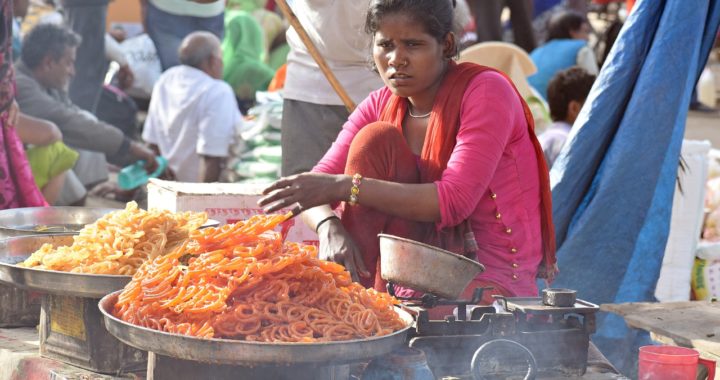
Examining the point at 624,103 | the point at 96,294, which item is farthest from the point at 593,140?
the point at 96,294

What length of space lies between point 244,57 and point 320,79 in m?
5.44

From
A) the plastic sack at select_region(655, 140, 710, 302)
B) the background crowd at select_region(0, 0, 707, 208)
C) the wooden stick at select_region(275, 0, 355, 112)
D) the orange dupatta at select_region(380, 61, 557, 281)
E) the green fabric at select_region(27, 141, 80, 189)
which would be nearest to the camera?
the orange dupatta at select_region(380, 61, 557, 281)

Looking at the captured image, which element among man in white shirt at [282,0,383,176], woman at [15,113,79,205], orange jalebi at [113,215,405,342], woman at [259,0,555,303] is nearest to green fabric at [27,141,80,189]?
woman at [15,113,79,205]

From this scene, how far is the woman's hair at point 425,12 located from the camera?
9.55ft

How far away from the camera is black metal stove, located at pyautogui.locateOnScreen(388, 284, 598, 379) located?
7.82ft

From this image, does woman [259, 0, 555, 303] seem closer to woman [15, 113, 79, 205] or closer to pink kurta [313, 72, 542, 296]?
pink kurta [313, 72, 542, 296]

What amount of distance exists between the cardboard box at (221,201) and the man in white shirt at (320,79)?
0.41 meters

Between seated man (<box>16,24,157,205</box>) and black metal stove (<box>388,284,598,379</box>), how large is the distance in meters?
4.56

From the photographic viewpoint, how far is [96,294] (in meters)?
2.61

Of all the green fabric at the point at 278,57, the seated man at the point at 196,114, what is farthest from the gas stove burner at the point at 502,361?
the green fabric at the point at 278,57

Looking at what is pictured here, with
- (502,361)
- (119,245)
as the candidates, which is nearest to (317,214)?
(119,245)

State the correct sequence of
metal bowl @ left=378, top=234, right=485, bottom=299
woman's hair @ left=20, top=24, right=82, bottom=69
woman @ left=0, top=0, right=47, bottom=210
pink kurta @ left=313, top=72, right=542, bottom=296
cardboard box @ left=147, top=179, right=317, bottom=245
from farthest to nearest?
woman's hair @ left=20, top=24, right=82, bottom=69 < woman @ left=0, top=0, right=47, bottom=210 < cardboard box @ left=147, top=179, right=317, bottom=245 < pink kurta @ left=313, top=72, right=542, bottom=296 < metal bowl @ left=378, top=234, right=485, bottom=299

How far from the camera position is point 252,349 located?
2.08m

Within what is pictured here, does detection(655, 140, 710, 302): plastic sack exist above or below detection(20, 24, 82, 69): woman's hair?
below
